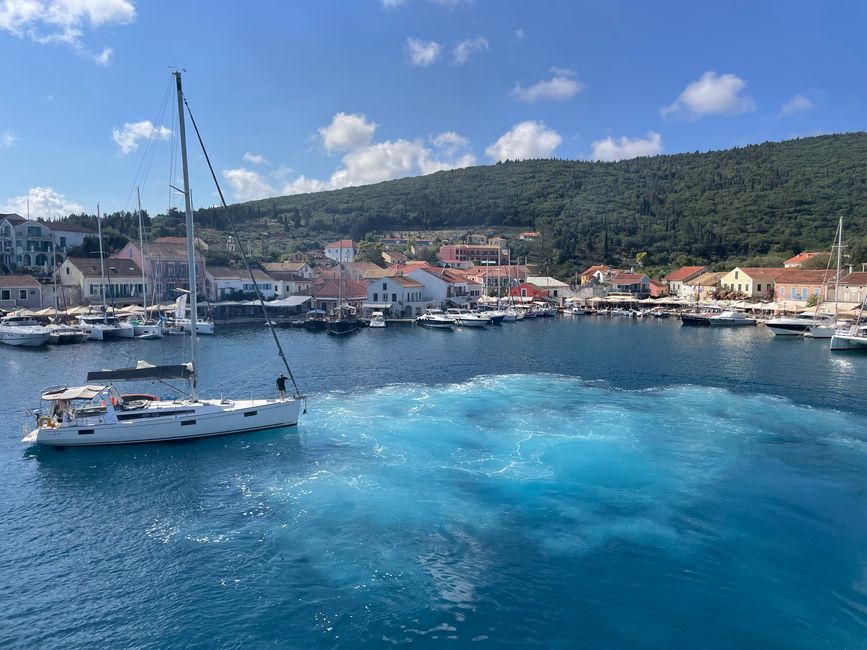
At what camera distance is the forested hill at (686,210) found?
A: 13512cm

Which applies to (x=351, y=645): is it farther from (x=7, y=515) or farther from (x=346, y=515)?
(x=7, y=515)

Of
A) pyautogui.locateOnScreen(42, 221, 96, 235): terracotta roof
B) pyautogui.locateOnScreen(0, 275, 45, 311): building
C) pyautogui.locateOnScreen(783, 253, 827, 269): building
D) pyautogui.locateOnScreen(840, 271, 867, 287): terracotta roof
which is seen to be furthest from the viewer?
pyautogui.locateOnScreen(783, 253, 827, 269): building

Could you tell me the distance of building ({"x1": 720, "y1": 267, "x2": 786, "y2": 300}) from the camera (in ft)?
312

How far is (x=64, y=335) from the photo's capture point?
191 feet

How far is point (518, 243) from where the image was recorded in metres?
154

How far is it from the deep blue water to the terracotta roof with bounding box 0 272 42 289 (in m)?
45.0

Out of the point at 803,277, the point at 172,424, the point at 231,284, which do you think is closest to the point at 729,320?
the point at 803,277

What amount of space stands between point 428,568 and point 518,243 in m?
142

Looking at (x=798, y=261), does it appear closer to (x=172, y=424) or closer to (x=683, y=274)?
(x=683, y=274)

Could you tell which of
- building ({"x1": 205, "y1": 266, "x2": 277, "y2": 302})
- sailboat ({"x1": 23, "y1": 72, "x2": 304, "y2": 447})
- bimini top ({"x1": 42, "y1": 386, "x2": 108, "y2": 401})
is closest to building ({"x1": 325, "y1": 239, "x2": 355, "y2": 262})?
building ({"x1": 205, "y1": 266, "x2": 277, "y2": 302})

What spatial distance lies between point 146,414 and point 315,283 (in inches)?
2517

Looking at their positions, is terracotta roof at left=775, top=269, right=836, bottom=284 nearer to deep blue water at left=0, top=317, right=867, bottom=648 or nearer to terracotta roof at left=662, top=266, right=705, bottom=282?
terracotta roof at left=662, top=266, right=705, bottom=282

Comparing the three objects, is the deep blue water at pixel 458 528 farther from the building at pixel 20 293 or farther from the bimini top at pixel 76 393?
the building at pixel 20 293

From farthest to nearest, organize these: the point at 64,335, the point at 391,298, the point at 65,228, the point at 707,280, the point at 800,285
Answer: the point at 707,280, the point at 65,228, the point at 800,285, the point at 391,298, the point at 64,335
